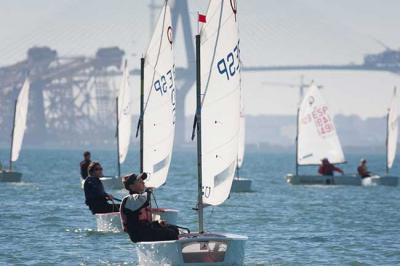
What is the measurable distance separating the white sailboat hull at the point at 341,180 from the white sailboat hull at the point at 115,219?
22851mm

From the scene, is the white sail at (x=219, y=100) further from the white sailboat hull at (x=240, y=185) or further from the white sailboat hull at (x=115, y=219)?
the white sailboat hull at (x=240, y=185)

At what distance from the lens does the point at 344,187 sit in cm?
4800

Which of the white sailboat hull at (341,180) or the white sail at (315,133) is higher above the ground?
the white sail at (315,133)

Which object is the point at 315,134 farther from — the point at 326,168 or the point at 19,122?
the point at 19,122

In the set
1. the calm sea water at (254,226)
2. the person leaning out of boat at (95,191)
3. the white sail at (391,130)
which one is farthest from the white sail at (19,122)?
the person leaning out of boat at (95,191)

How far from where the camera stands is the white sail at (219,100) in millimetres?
19000

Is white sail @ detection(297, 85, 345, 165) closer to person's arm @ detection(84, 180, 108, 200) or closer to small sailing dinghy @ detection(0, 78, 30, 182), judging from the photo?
small sailing dinghy @ detection(0, 78, 30, 182)

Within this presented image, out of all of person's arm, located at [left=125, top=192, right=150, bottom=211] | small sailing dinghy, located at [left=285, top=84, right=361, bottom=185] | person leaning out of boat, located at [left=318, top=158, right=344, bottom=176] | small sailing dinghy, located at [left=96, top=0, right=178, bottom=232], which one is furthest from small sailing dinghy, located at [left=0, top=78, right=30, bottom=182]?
person's arm, located at [left=125, top=192, right=150, bottom=211]

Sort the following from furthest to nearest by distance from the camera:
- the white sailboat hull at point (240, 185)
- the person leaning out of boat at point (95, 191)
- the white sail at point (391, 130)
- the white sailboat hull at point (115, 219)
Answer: the white sail at point (391, 130) < the white sailboat hull at point (240, 185) < the white sailboat hull at point (115, 219) < the person leaning out of boat at point (95, 191)

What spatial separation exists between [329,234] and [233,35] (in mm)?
8038

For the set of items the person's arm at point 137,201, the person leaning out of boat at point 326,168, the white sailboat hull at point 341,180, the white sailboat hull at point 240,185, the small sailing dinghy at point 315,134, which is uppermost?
the person's arm at point 137,201

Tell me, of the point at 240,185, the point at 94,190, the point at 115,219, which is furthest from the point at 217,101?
the point at 240,185

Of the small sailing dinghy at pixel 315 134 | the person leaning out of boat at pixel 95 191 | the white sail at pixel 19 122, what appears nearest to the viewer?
the person leaning out of boat at pixel 95 191

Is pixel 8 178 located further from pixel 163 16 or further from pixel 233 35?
pixel 233 35
